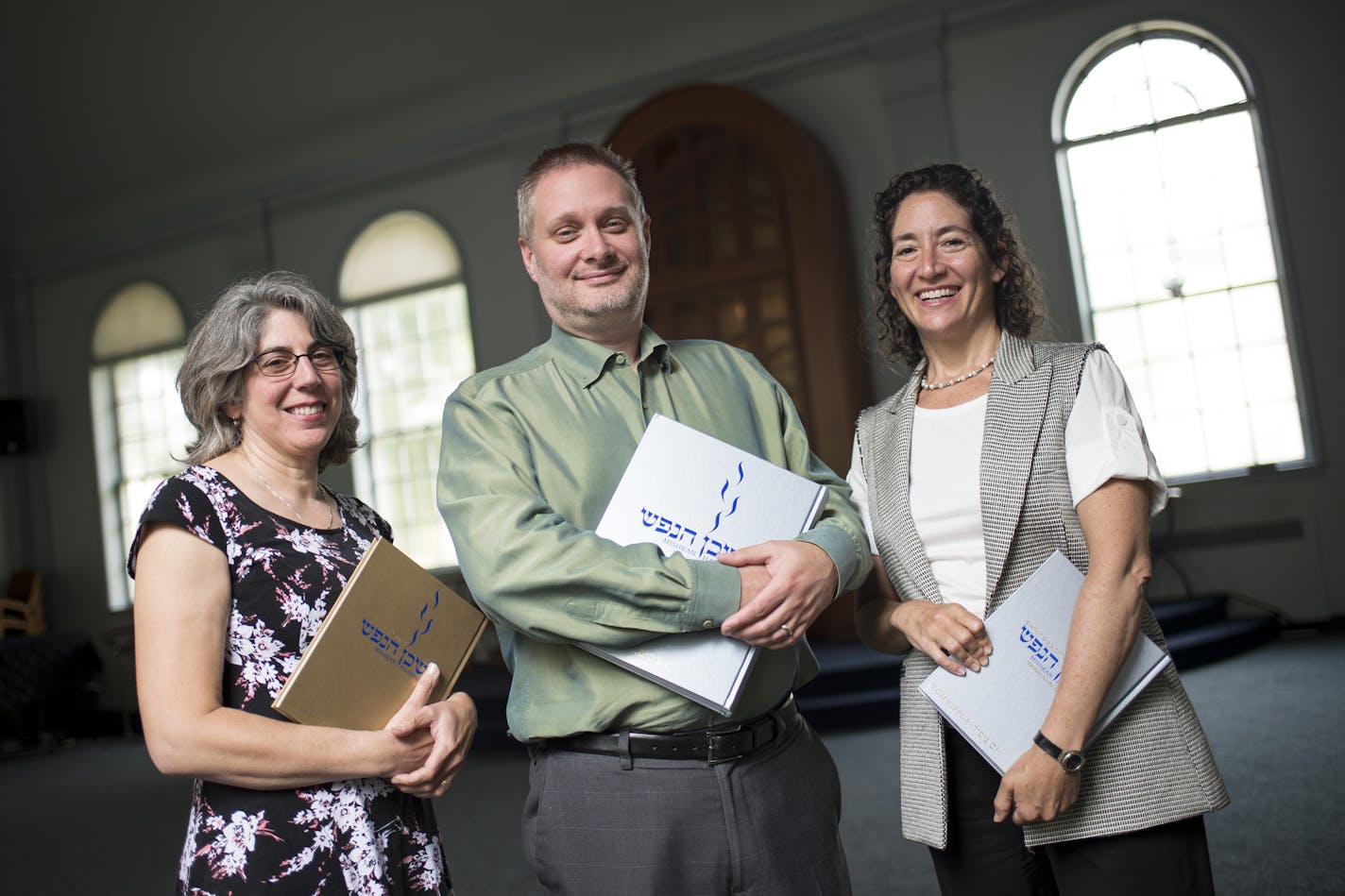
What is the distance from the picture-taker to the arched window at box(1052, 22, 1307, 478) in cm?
→ 730

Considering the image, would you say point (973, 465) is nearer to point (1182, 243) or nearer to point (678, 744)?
point (678, 744)

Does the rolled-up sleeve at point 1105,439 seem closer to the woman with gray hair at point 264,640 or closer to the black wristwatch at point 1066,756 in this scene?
the black wristwatch at point 1066,756

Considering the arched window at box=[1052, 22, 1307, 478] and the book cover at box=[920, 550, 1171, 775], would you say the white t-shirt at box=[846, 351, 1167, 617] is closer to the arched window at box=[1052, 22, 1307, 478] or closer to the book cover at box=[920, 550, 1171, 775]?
the book cover at box=[920, 550, 1171, 775]

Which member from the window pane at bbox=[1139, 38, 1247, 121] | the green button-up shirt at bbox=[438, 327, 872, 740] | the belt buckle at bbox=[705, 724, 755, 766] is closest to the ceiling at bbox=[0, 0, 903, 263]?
the window pane at bbox=[1139, 38, 1247, 121]

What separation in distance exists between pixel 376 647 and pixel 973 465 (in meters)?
0.93

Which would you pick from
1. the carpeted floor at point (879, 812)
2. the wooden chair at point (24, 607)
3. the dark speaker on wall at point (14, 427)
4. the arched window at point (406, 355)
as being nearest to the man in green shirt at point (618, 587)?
the carpeted floor at point (879, 812)

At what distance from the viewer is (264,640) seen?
1.49 metres

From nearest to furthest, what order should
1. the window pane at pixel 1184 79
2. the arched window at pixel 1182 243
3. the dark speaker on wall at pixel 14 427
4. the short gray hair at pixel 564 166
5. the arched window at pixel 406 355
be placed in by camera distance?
the short gray hair at pixel 564 166 → the arched window at pixel 1182 243 → the window pane at pixel 1184 79 → the arched window at pixel 406 355 → the dark speaker on wall at pixel 14 427

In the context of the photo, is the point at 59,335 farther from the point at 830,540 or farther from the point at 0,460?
the point at 830,540

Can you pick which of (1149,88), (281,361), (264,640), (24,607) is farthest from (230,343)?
(24,607)

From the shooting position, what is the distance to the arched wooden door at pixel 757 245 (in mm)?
7551

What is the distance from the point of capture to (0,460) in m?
11.3

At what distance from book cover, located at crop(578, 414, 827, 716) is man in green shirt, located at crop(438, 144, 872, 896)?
43 millimetres

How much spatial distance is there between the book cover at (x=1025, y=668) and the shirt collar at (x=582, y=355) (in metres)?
0.70
